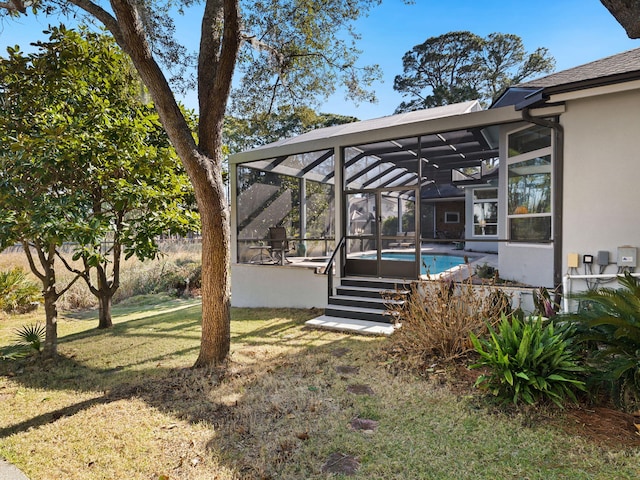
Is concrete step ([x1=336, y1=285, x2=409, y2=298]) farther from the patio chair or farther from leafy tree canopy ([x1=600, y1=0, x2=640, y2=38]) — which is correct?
leafy tree canopy ([x1=600, y1=0, x2=640, y2=38])

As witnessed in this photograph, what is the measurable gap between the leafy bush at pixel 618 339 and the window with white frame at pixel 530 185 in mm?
3187

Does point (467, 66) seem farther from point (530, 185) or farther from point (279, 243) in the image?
point (279, 243)

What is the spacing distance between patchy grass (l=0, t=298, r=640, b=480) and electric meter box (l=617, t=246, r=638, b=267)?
356 cm

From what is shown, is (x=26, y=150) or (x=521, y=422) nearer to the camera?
(x=521, y=422)

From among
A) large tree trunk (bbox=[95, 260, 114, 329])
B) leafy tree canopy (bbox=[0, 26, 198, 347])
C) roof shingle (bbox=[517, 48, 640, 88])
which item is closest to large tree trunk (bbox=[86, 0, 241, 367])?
leafy tree canopy (bbox=[0, 26, 198, 347])

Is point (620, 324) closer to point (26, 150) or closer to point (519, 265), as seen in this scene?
point (519, 265)

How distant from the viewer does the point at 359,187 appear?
30.0ft

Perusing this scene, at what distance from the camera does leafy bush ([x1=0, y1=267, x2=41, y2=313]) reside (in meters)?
9.00

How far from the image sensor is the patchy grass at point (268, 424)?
115 inches

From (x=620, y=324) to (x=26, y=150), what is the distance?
7.65 metres

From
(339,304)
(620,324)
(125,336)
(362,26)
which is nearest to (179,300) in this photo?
(125,336)

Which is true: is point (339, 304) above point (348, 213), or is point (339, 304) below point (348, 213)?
below

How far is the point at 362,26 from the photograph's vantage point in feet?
24.8

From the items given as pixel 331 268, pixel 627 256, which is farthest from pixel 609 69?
pixel 331 268
